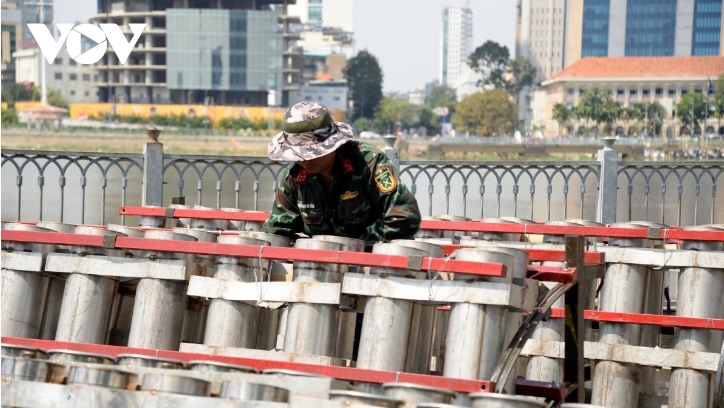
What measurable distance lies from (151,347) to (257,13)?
11103 cm

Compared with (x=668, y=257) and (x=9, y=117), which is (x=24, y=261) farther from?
(x=9, y=117)

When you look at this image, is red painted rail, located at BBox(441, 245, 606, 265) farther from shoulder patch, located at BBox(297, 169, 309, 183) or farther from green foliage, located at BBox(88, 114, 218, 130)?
green foliage, located at BBox(88, 114, 218, 130)

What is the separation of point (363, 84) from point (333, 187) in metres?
148

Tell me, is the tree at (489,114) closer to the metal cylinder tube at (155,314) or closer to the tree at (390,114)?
the tree at (390,114)

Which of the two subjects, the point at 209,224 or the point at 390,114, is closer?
the point at 209,224

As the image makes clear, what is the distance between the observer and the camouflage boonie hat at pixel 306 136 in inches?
198

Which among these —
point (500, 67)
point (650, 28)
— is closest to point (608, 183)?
point (500, 67)

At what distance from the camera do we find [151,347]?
186 inches

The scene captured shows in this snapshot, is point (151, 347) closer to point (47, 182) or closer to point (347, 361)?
point (347, 361)

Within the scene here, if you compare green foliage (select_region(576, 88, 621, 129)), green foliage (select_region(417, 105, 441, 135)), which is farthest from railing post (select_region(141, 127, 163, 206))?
green foliage (select_region(417, 105, 441, 135))

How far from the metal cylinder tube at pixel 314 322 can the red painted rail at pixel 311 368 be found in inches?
5.9

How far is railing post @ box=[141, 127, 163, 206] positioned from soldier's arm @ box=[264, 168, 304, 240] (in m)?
4.64

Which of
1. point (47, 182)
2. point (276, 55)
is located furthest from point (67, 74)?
point (47, 182)

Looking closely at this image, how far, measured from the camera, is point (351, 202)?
5422 millimetres
